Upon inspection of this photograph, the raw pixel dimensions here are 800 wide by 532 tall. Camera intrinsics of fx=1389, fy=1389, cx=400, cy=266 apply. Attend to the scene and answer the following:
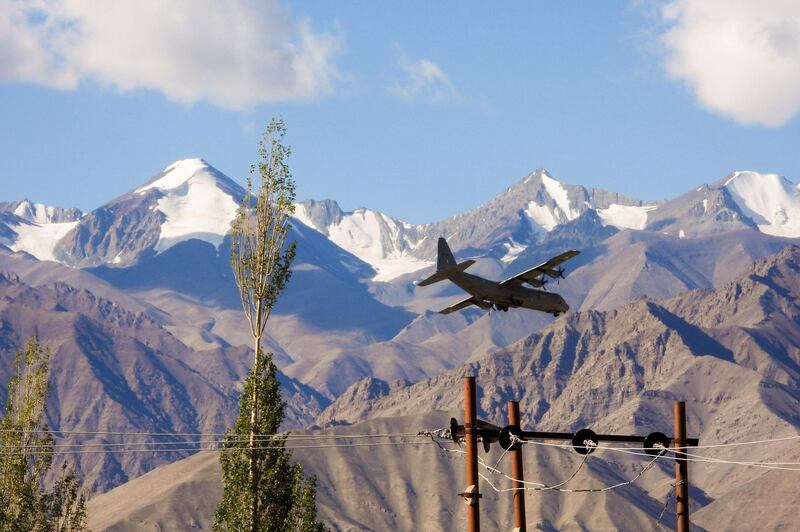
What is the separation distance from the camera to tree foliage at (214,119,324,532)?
61.8 metres

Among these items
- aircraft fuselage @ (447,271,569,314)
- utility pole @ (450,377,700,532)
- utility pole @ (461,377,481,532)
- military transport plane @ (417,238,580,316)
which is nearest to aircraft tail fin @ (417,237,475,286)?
military transport plane @ (417,238,580,316)

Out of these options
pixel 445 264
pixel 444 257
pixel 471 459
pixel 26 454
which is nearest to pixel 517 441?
Result: pixel 471 459

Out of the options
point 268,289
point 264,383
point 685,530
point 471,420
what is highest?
point 268,289

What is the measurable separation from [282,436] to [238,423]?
6.84 feet

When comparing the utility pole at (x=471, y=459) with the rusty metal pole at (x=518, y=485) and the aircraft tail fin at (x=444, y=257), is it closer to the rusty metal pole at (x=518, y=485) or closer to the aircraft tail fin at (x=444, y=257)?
the rusty metal pole at (x=518, y=485)

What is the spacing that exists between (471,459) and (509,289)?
31.7 metres

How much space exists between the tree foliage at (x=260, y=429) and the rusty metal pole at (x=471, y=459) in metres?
22.4

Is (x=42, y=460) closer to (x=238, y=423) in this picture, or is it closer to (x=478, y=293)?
(x=238, y=423)

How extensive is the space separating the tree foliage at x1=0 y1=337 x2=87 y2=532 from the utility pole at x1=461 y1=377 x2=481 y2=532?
38596 mm

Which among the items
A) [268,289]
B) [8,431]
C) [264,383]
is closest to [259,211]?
[268,289]

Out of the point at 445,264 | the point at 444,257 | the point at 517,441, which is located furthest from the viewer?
the point at 444,257

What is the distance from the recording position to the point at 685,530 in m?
42.4

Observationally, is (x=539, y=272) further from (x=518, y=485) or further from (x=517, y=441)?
(x=517, y=441)

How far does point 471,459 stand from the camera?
39.8 m
